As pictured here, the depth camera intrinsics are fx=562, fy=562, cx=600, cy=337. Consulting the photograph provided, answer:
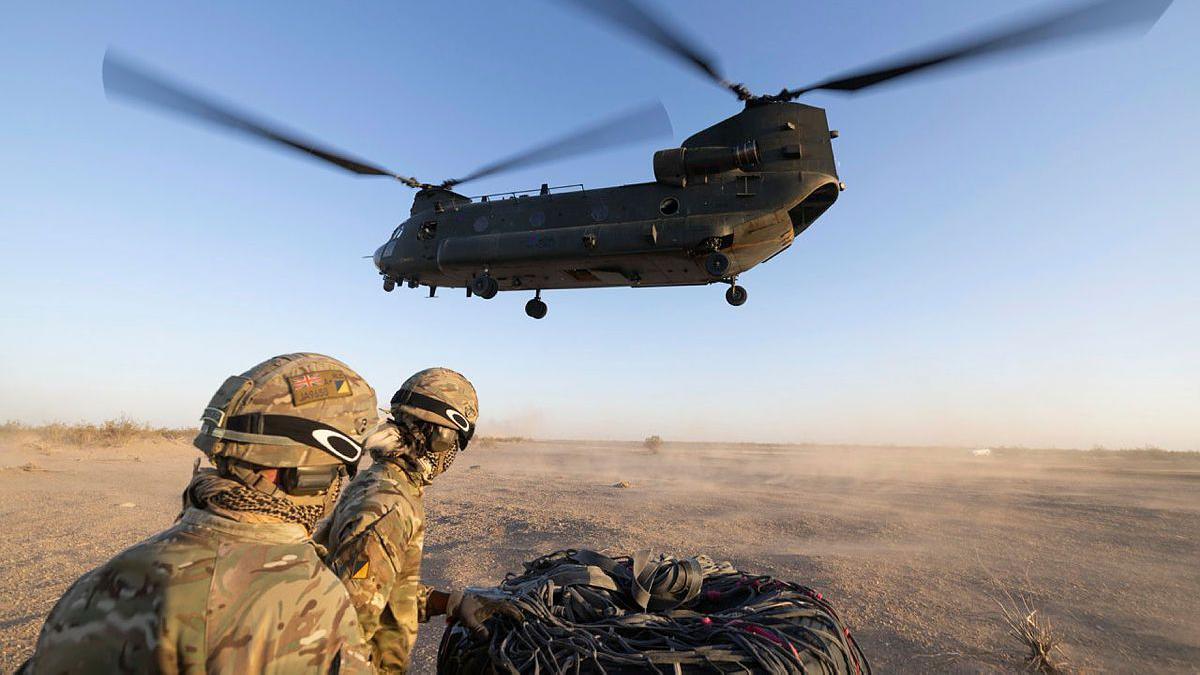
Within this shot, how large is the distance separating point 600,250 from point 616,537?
5274 mm

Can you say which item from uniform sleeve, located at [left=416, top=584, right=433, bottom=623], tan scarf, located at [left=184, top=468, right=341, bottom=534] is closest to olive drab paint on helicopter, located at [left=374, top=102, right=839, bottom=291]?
uniform sleeve, located at [left=416, top=584, right=433, bottom=623]

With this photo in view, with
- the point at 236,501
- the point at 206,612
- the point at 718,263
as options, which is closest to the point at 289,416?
the point at 236,501

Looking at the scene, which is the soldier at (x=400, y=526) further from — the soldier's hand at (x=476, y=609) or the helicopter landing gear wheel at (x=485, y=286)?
the helicopter landing gear wheel at (x=485, y=286)

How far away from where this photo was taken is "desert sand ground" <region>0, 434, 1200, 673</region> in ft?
17.9

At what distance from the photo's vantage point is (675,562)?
3.37 metres

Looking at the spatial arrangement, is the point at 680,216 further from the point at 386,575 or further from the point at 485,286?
the point at 386,575

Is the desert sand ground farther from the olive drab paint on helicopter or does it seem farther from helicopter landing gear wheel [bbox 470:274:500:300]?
the olive drab paint on helicopter

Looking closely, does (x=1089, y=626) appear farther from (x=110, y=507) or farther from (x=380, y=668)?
(x=110, y=507)

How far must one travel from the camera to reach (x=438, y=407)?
342cm

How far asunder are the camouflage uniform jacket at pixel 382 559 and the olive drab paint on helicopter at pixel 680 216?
8454 millimetres

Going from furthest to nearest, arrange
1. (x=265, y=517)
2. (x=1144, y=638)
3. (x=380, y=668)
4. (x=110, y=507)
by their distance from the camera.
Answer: (x=110, y=507)
(x=1144, y=638)
(x=380, y=668)
(x=265, y=517)

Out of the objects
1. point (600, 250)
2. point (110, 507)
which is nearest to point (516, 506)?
point (600, 250)

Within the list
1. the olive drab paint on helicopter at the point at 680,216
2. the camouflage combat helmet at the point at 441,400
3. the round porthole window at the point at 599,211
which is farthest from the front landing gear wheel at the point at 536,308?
the camouflage combat helmet at the point at 441,400

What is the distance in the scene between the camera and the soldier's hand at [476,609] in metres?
2.87
